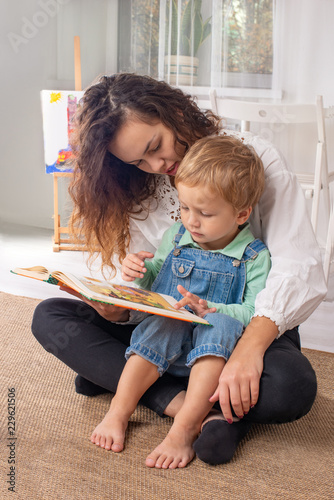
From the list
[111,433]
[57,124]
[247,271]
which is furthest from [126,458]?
[57,124]

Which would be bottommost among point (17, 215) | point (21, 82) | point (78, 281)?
point (17, 215)

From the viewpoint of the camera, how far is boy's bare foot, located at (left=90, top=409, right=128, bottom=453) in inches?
42.0

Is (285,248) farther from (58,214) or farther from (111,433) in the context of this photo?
(58,214)

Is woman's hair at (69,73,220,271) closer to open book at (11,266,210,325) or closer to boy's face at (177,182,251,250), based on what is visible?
boy's face at (177,182,251,250)

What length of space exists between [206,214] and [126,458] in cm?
49

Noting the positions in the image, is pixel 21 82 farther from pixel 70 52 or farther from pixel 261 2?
pixel 261 2

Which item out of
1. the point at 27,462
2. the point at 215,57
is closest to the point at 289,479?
the point at 27,462

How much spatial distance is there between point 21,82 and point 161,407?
9.48 feet

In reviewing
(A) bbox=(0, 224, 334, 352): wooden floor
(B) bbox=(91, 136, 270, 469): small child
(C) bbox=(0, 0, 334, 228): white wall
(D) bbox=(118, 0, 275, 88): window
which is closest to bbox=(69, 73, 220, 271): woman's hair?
(B) bbox=(91, 136, 270, 469): small child

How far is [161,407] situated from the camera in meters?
1.18

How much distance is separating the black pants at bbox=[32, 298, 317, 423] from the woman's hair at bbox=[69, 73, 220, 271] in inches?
8.7

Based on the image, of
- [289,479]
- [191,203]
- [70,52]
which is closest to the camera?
[289,479]

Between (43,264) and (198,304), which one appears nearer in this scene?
(198,304)

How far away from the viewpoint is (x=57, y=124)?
3.11 metres
